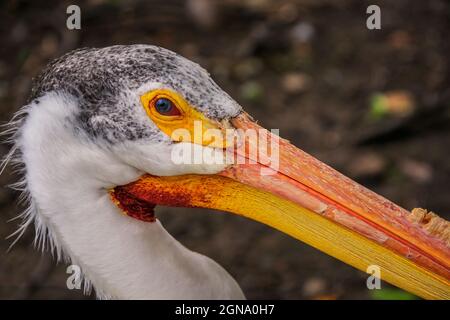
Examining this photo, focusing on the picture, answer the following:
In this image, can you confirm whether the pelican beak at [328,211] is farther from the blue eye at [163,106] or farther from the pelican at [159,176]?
the blue eye at [163,106]

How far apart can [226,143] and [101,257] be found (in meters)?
0.79

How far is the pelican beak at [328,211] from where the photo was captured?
266 cm

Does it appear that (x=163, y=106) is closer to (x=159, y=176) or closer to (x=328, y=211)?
(x=159, y=176)

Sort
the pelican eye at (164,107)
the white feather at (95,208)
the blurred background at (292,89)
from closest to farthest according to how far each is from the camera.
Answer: the pelican eye at (164,107) → the white feather at (95,208) → the blurred background at (292,89)

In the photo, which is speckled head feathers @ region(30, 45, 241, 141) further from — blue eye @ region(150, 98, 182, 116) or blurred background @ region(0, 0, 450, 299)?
blurred background @ region(0, 0, 450, 299)

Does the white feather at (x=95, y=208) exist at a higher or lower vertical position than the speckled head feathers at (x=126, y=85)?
lower

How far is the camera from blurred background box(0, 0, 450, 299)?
532cm

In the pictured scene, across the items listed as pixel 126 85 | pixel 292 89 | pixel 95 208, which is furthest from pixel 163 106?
pixel 292 89

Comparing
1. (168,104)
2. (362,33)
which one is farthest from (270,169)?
(362,33)

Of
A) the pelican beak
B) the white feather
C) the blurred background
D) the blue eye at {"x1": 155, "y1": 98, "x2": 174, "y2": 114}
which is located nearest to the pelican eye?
the blue eye at {"x1": 155, "y1": 98, "x2": 174, "y2": 114}

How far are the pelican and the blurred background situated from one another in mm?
2108

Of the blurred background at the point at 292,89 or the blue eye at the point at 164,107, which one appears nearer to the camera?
the blue eye at the point at 164,107

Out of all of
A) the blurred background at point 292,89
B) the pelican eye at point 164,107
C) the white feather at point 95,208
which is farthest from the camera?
the blurred background at point 292,89

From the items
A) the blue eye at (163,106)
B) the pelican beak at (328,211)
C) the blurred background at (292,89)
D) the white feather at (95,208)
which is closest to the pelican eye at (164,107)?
the blue eye at (163,106)
